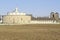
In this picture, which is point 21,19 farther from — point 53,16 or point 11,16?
point 53,16

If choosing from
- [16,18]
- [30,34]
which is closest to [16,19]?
[16,18]

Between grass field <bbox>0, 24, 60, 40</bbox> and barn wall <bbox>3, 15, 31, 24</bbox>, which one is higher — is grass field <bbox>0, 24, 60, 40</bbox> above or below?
above

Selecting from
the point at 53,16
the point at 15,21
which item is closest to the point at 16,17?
the point at 15,21

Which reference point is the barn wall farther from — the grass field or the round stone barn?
the grass field

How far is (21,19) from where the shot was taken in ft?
224

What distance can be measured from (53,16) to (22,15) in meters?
27.3

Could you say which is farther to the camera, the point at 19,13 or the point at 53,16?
the point at 53,16

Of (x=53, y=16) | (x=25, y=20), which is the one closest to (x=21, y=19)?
(x=25, y=20)

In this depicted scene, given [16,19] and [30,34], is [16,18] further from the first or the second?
[30,34]

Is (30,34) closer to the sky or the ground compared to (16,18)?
closer to the sky

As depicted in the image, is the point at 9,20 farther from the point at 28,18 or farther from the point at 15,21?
the point at 28,18

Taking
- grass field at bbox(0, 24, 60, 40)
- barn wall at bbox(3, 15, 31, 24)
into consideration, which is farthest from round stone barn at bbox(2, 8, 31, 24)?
grass field at bbox(0, 24, 60, 40)

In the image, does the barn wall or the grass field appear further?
the barn wall

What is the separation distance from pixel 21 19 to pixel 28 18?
263 centimetres
